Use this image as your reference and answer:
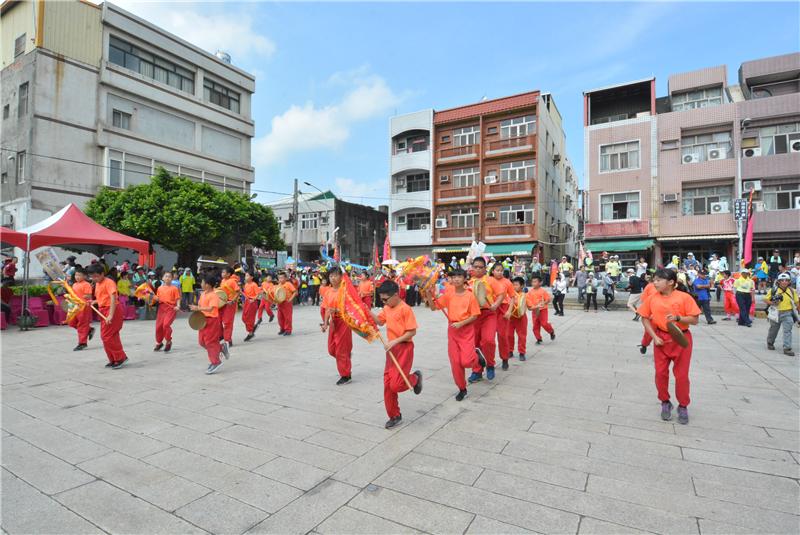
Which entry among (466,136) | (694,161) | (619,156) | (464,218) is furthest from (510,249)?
(694,161)

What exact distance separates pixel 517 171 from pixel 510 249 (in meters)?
5.49

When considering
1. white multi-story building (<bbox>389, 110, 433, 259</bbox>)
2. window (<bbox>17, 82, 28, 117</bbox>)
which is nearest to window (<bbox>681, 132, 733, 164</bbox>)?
white multi-story building (<bbox>389, 110, 433, 259</bbox>)

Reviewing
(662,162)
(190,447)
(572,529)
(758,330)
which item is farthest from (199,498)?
(662,162)

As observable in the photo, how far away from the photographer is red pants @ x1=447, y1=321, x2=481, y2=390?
16.6ft

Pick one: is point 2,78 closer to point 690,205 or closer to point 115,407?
point 115,407

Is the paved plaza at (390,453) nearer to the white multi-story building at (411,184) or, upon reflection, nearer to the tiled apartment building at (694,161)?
the tiled apartment building at (694,161)

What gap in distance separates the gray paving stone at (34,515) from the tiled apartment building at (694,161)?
2608 centimetres

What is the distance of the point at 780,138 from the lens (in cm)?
2181

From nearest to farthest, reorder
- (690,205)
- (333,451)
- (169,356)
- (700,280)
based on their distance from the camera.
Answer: (333,451) → (169,356) → (700,280) → (690,205)

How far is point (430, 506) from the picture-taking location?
2.83 metres

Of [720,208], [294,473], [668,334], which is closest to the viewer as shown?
[294,473]

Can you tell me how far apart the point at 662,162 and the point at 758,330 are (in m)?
15.7

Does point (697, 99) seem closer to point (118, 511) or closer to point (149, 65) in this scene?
point (118, 511)

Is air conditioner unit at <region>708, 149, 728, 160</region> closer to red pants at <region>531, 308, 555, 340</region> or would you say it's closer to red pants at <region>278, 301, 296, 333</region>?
red pants at <region>531, 308, 555, 340</region>
